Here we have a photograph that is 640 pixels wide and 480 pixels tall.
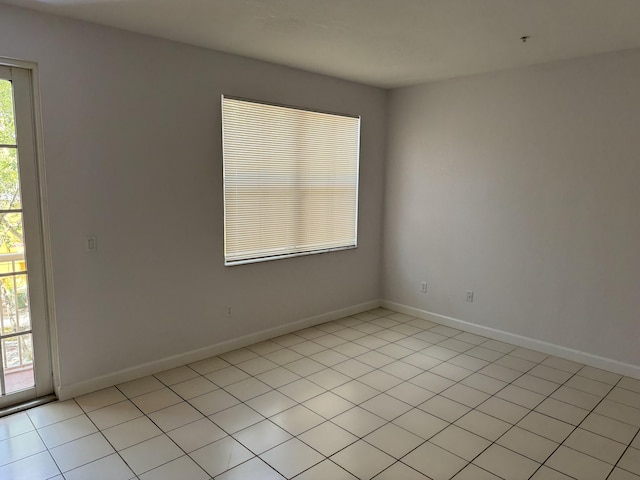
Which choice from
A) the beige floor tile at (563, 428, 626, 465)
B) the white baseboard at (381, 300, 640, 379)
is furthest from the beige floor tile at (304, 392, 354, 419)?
the white baseboard at (381, 300, 640, 379)

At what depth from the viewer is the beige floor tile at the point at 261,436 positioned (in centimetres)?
251

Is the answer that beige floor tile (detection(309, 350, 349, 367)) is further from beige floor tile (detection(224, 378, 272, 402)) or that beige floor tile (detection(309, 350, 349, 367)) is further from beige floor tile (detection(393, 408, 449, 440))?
beige floor tile (detection(393, 408, 449, 440))

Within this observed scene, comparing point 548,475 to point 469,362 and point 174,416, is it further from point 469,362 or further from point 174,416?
point 174,416

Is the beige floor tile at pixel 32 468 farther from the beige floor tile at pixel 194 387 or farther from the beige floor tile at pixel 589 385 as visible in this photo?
the beige floor tile at pixel 589 385

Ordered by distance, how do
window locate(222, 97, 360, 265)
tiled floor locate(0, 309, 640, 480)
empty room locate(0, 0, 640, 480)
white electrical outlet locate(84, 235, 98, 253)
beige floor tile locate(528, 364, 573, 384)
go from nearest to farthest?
1. tiled floor locate(0, 309, 640, 480)
2. empty room locate(0, 0, 640, 480)
3. white electrical outlet locate(84, 235, 98, 253)
4. beige floor tile locate(528, 364, 573, 384)
5. window locate(222, 97, 360, 265)

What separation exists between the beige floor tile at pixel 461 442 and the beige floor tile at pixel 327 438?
52cm

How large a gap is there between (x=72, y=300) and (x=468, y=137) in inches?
150

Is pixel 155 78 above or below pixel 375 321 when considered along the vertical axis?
above

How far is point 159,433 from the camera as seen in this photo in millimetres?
2615

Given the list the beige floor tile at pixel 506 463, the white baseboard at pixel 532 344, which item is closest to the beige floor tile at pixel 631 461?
the beige floor tile at pixel 506 463

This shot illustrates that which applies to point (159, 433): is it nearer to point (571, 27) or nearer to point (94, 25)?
point (94, 25)

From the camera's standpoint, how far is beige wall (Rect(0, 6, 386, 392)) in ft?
9.39

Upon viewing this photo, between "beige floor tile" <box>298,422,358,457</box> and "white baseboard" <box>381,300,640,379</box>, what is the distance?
229 cm

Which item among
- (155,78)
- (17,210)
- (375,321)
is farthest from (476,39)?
(17,210)
